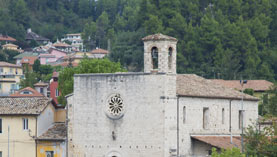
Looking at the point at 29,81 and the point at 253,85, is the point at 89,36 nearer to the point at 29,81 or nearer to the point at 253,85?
the point at 29,81

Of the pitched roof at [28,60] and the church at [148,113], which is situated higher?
the pitched roof at [28,60]

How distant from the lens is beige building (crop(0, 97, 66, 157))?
60938 millimetres

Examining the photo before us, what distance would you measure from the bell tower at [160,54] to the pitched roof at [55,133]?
27.5 ft

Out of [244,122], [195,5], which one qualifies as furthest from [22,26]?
[244,122]

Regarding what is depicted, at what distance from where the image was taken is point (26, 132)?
61406mm

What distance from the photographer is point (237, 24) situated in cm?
12562

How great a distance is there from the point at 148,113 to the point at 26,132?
9.88m

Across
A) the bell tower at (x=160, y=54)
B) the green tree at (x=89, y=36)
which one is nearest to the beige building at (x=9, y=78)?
the green tree at (x=89, y=36)

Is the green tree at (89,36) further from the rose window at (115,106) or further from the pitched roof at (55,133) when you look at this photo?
the rose window at (115,106)

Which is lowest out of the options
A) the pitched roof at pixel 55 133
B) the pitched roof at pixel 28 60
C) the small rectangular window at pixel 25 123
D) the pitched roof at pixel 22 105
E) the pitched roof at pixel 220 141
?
the pitched roof at pixel 220 141

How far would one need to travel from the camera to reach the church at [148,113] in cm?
5631

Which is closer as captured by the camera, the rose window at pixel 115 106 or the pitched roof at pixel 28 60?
the rose window at pixel 115 106

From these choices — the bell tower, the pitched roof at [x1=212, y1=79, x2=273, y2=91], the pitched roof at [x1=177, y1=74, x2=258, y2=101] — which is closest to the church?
the bell tower

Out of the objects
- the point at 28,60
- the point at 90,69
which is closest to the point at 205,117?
the point at 90,69
